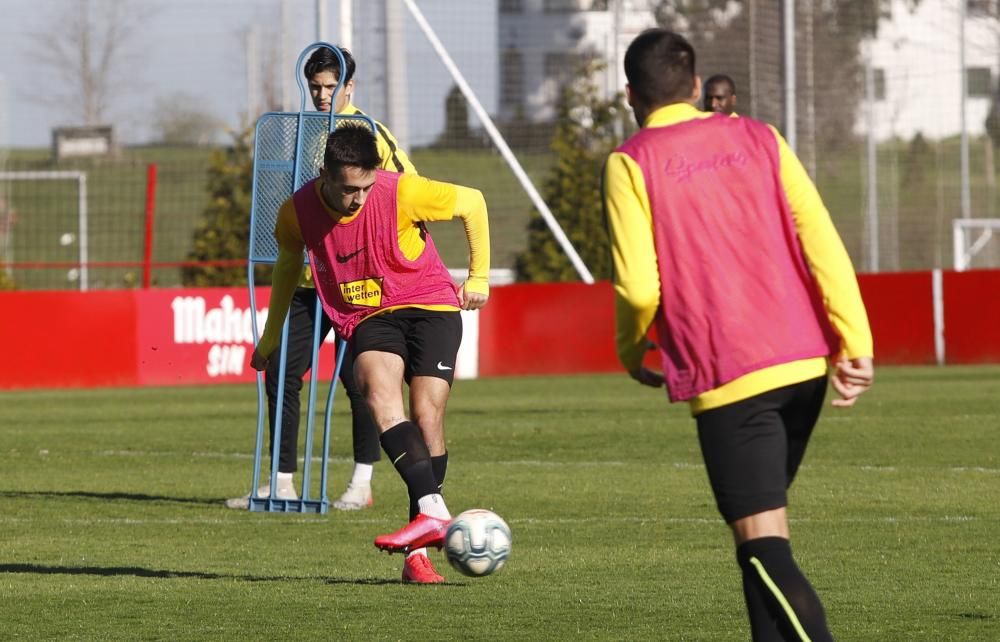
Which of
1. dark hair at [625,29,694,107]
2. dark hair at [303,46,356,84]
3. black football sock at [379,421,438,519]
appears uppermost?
dark hair at [303,46,356,84]

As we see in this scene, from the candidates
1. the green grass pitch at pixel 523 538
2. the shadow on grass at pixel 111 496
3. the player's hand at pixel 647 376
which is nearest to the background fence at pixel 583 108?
the green grass pitch at pixel 523 538

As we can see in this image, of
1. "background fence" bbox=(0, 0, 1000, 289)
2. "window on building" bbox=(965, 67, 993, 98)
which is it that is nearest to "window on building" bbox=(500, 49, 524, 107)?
"background fence" bbox=(0, 0, 1000, 289)

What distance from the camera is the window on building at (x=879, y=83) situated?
32.9 meters

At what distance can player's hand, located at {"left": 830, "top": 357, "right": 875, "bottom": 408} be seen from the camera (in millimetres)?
4734

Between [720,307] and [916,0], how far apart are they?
100ft

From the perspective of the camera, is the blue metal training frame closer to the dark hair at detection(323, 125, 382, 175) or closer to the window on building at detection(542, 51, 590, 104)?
the dark hair at detection(323, 125, 382, 175)

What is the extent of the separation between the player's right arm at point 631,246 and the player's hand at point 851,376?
49 centimetres

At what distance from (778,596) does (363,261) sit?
3257mm

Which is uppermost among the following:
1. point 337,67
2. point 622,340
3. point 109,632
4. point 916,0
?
point 916,0

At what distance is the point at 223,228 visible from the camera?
993 inches

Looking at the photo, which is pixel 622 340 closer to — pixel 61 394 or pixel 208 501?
pixel 208 501

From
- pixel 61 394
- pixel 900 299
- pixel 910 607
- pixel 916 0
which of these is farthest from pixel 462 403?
pixel 916 0

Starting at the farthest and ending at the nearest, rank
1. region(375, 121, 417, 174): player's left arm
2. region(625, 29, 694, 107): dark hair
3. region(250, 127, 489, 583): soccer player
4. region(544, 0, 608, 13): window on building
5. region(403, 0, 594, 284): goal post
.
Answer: region(544, 0, 608, 13): window on building < region(403, 0, 594, 284): goal post < region(375, 121, 417, 174): player's left arm < region(250, 127, 489, 583): soccer player < region(625, 29, 694, 107): dark hair

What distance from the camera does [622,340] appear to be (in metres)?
4.88
